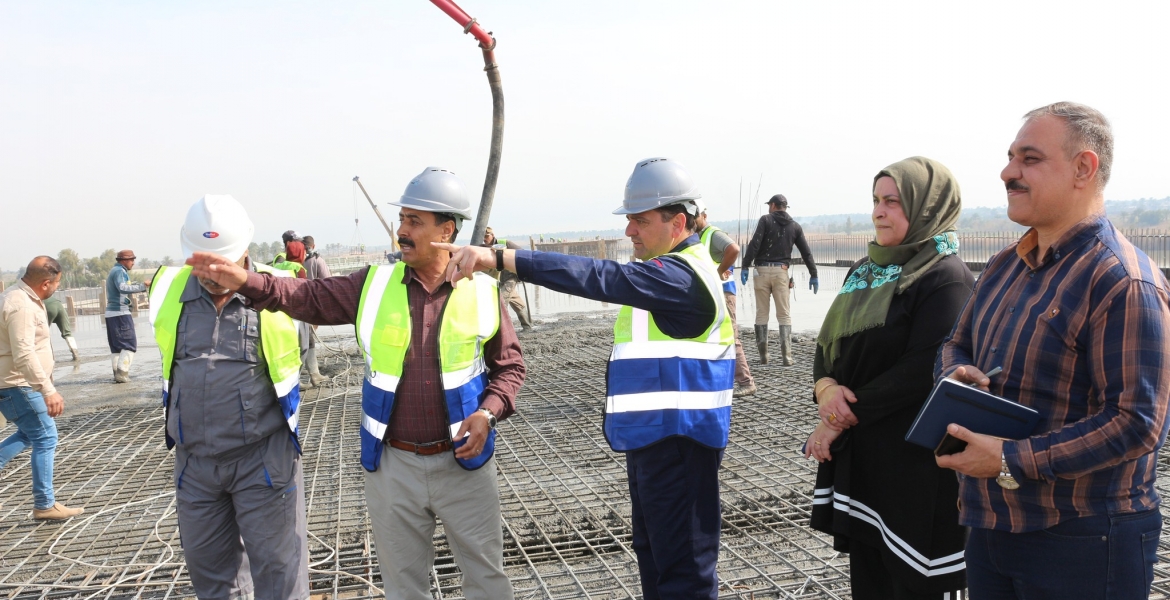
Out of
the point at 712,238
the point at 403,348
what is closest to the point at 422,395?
the point at 403,348

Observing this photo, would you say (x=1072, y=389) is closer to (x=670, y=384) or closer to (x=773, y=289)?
(x=670, y=384)

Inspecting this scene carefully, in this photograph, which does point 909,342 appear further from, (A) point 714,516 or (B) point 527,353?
(B) point 527,353

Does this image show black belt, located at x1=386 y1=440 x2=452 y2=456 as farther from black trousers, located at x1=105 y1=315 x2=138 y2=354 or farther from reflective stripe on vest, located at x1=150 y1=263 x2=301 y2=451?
black trousers, located at x1=105 y1=315 x2=138 y2=354

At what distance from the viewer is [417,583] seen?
2666 millimetres

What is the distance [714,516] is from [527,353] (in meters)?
7.64

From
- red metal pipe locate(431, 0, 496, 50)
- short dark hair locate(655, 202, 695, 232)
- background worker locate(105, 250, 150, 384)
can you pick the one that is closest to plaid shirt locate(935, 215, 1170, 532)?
short dark hair locate(655, 202, 695, 232)

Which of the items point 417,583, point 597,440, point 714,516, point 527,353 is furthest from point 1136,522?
point 527,353

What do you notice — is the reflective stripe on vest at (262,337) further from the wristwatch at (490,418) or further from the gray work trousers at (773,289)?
the gray work trousers at (773,289)

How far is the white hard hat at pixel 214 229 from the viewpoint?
9.25ft

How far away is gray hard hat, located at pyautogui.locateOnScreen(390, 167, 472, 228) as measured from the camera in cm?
273

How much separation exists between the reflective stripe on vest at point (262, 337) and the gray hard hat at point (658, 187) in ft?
4.73

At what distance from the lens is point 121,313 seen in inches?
355

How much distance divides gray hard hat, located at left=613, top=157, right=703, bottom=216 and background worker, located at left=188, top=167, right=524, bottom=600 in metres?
0.64

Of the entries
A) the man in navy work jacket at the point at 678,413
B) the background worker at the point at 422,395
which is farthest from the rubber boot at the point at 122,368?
the man in navy work jacket at the point at 678,413
